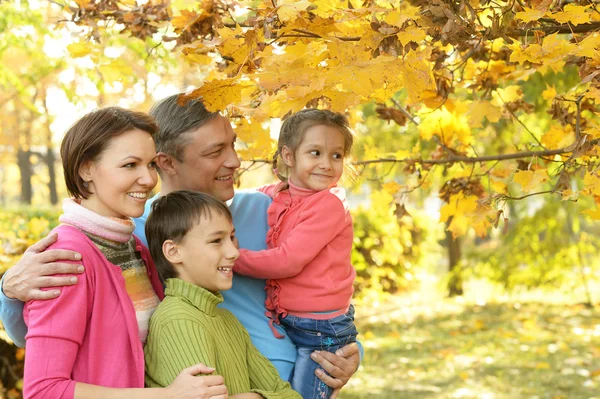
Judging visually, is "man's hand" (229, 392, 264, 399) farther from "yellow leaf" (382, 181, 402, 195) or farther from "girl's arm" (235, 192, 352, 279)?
"yellow leaf" (382, 181, 402, 195)

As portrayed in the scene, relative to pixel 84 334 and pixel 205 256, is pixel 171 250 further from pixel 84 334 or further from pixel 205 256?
pixel 84 334

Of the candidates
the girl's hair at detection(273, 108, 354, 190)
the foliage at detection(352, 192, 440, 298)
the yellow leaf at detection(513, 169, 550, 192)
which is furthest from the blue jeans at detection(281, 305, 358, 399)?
the foliage at detection(352, 192, 440, 298)

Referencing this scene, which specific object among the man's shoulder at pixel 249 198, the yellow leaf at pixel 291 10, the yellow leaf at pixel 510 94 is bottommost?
the man's shoulder at pixel 249 198

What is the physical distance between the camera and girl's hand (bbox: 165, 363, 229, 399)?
197 centimetres

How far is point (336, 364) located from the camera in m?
Answer: 2.64

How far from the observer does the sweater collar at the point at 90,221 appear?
2.07 meters

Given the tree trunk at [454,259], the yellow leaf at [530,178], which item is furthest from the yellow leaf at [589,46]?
the tree trunk at [454,259]

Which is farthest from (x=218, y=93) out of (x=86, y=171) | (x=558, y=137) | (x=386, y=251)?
(x=386, y=251)

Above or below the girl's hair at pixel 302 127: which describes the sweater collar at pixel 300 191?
below

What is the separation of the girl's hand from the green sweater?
0.06 metres

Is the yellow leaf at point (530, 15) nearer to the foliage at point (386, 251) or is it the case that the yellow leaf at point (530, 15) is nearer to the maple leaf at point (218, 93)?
the maple leaf at point (218, 93)

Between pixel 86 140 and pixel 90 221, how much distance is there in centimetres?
24

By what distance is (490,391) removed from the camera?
5.80 metres

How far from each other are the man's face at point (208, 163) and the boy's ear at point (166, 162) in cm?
2
